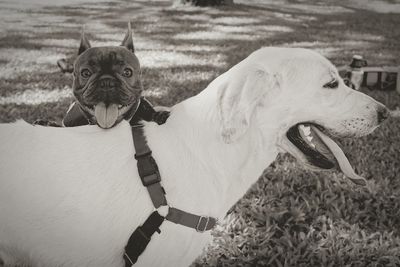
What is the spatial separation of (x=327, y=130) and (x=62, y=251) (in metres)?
1.65

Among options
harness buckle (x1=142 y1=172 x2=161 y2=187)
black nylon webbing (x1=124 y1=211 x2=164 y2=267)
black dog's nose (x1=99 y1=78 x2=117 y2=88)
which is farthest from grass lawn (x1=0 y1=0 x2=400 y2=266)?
black dog's nose (x1=99 y1=78 x2=117 y2=88)

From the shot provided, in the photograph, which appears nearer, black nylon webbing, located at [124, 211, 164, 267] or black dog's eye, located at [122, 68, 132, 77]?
black nylon webbing, located at [124, 211, 164, 267]

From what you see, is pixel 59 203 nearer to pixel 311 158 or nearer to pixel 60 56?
pixel 311 158

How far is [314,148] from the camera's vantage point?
2.46 meters

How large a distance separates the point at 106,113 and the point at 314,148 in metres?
1.62

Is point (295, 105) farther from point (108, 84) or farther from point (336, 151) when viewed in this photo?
point (108, 84)

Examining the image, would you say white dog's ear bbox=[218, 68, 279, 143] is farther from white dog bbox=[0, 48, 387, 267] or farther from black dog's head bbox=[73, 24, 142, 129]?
black dog's head bbox=[73, 24, 142, 129]

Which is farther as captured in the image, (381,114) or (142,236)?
(381,114)

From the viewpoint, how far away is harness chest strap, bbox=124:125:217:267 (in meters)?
2.08

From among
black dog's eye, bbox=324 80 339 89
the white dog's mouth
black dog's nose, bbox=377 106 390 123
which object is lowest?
the white dog's mouth

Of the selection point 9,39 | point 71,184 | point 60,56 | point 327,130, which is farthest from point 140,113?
point 9,39

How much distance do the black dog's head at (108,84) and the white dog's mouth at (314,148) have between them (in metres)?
1.41

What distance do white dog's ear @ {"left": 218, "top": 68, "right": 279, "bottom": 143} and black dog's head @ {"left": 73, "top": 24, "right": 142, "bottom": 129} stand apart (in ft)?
4.07

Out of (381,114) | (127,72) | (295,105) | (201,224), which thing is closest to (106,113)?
(127,72)
